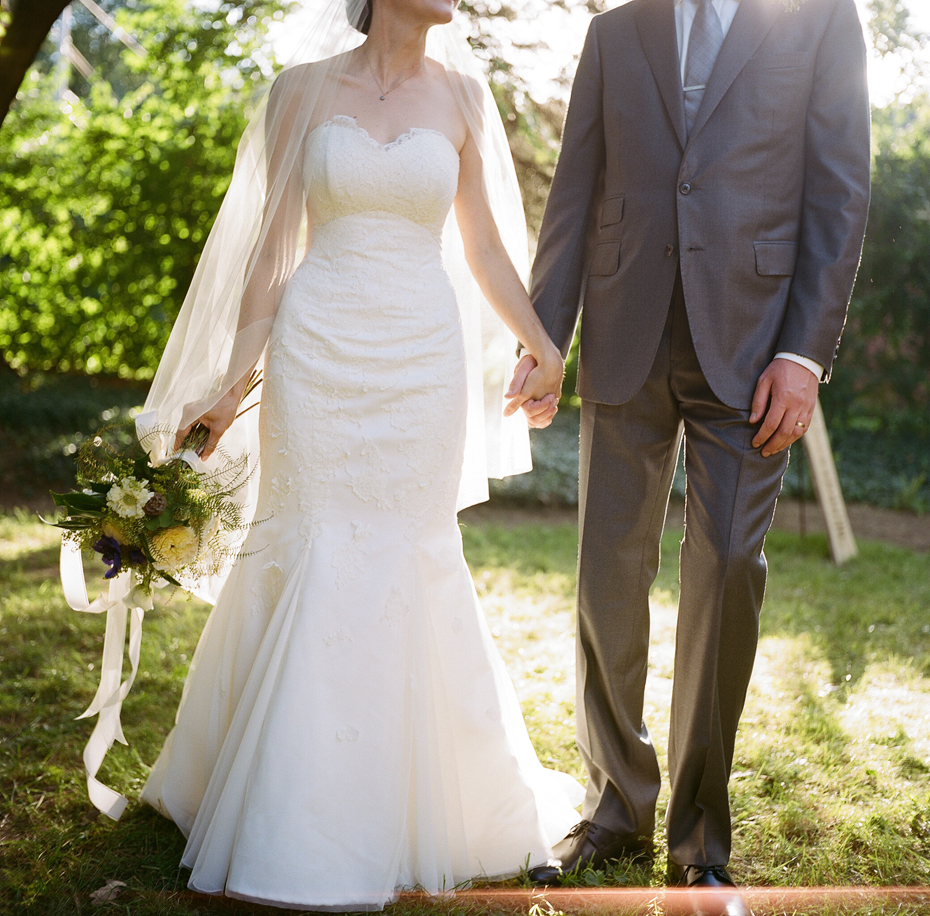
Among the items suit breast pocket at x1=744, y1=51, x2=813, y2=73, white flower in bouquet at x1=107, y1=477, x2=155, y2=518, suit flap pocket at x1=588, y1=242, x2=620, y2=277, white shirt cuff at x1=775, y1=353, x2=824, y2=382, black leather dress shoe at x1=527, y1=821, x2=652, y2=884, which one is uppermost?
suit breast pocket at x1=744, y1=51, x2=813, y2=73

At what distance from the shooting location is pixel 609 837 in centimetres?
257

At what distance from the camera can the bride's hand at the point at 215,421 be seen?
101 inches

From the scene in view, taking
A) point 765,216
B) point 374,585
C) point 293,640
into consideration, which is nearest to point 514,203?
point 765,216

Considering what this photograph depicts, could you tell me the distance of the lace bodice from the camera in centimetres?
251

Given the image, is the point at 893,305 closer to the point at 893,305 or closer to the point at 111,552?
the point at 893,305

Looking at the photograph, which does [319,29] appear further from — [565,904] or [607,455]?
[565,904]

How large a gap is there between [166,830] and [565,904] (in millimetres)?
1221

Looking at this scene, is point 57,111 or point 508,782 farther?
point 57,111

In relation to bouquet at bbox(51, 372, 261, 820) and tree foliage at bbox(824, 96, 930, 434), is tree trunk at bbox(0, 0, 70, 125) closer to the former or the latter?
bouquet at bbox(51, 372, 261, 820)

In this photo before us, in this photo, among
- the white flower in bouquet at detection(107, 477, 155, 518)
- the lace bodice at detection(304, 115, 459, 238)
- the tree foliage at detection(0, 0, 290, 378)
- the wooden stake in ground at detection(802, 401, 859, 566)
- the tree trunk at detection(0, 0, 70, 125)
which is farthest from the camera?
the tree foliage at detection(0, 0, 290, 378)

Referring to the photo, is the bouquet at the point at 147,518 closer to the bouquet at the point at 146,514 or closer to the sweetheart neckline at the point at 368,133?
the bouquet at the point at 146,514

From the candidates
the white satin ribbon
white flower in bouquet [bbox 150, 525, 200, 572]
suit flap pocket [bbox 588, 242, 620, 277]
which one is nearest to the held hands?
suit flap pocket [bbox 588, 242, 620, 277]

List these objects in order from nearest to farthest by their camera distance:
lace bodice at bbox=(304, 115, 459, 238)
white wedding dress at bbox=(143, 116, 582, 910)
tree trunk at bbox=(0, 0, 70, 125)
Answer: white wedding dress at bbox=(143, 116, 582, 910) < lace bodice at bbox=(304, 115, 459, 238) < tree trunk at bbox=(0, 0, 70, 125)

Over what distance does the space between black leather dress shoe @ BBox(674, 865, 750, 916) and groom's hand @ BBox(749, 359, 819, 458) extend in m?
1.12
